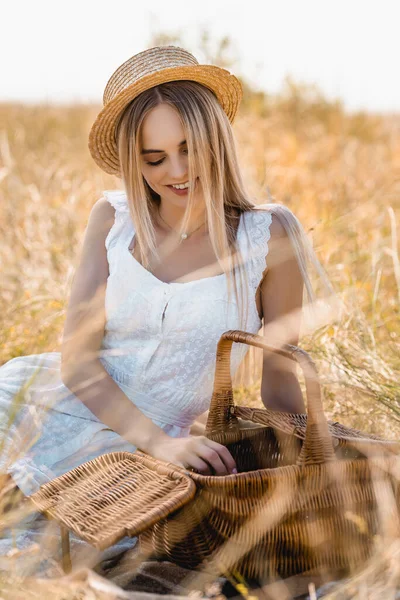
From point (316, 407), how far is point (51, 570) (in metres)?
0.77

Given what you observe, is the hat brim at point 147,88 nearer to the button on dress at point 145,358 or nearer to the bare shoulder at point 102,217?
the bare shoulder at point 102,217

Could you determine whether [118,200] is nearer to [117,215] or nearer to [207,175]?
[117,215]

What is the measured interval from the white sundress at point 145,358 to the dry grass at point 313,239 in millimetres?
287


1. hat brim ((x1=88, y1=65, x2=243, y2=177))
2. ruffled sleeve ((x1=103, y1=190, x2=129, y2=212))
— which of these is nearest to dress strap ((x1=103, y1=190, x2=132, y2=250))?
ruffled sleeve ((x1=103, y1=190, x2=129, y2=212))

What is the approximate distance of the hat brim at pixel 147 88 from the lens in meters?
2.16

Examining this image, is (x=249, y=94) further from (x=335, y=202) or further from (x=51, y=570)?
(x=51, y=570)

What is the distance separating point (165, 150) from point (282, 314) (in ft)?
2.06

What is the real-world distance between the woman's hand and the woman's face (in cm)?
80

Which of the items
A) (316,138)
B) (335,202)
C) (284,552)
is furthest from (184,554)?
(316,138)

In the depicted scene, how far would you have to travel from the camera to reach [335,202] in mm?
4277

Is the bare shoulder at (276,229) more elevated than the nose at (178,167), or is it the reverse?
the nose at (178,167)

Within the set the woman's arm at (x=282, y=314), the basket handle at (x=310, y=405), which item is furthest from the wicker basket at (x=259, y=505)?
the woman's arm at (x=282, y=314)

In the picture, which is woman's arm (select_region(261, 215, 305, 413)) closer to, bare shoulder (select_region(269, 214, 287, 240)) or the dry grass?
bare shoulder (select_region(269, 214, 287, 240))

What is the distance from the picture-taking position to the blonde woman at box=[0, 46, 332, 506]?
2203 mm
